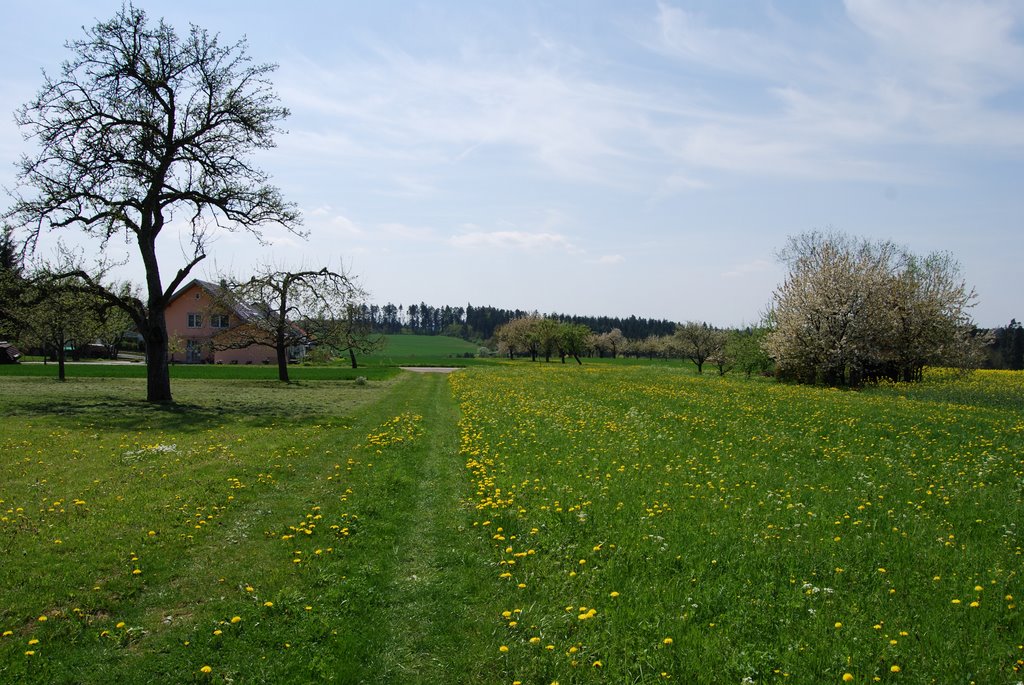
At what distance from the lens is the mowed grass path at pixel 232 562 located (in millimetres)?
5641

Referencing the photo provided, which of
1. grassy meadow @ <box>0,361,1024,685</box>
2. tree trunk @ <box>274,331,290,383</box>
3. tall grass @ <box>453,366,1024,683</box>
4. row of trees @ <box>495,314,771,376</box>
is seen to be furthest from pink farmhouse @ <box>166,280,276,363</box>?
tall grass @ <box>453,366,1024,683</box>

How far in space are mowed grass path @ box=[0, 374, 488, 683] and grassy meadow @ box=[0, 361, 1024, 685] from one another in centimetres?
4

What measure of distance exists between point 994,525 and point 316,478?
12.1 meters

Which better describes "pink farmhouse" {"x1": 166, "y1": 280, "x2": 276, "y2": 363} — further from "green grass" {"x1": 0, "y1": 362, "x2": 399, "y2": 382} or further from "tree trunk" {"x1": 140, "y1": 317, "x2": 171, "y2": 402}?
"tree trunk" {"x1": 140, "y1": 317, "x2": 171, "y2": 402}

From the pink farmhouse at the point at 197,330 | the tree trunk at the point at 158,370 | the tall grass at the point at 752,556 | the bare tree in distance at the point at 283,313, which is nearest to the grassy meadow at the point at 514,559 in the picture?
the tall grass at the point at 752,556

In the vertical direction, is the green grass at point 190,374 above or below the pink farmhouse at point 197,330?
below

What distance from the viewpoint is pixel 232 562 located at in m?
8.03

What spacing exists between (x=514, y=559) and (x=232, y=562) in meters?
3.72

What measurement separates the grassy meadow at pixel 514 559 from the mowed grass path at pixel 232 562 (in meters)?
0.04

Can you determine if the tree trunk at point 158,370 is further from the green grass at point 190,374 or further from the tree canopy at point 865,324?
the tree canopy at point 865,324

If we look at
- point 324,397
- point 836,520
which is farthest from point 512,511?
point 324,397

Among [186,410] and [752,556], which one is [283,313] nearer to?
[186,410]

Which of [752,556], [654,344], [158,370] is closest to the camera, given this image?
[752,556]

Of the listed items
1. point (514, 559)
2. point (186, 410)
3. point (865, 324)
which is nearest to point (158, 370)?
point (186, 410)
